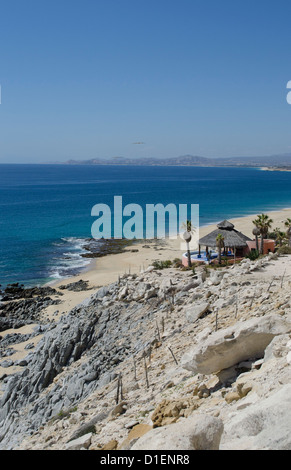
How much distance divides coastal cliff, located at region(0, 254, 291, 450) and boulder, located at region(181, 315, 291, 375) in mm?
23

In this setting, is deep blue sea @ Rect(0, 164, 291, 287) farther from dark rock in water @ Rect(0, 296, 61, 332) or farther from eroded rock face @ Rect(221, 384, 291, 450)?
eroded rock face @ Rect(221, 384, 291, 450)

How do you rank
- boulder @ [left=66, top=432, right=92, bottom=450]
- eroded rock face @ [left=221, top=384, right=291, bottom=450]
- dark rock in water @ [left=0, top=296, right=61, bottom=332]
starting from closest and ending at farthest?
1. eroded rock face @ [left=221, top=384, right=291, bottom=450]
2. boulder @ [left=66, top=432, right=92, bottom=450]
3. dark rock in water @ [left=0, top=296, right=61, bottom=332]

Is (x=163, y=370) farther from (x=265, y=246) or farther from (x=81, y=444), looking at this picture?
(x=265, y=246)

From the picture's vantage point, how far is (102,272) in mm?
40906

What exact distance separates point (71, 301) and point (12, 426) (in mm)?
17179

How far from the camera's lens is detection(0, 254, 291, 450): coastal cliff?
5625 millimetres

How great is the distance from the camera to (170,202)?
99438 millimetres

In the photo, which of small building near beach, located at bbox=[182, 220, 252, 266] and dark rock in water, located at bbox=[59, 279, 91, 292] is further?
dark rock in water, located at bbox=[59, 279, 91, 292]

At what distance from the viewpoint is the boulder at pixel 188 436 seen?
16.7ft

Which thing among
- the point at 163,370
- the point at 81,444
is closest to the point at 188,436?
the point at 81,444

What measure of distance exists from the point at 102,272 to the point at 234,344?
33.1 meters

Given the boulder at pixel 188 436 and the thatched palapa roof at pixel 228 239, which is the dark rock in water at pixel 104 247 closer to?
the thatched palapa roof at pixel 228 239

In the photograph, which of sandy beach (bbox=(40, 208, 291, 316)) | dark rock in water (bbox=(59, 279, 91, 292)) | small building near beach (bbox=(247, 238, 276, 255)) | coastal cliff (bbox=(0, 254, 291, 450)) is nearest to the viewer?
coastal cliff (bbox=(0, 254, 291, 450))

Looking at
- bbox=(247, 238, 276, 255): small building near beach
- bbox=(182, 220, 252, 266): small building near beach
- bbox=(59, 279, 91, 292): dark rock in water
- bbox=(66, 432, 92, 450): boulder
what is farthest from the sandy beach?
bbox=(66, 432, 92, 450): boulder
